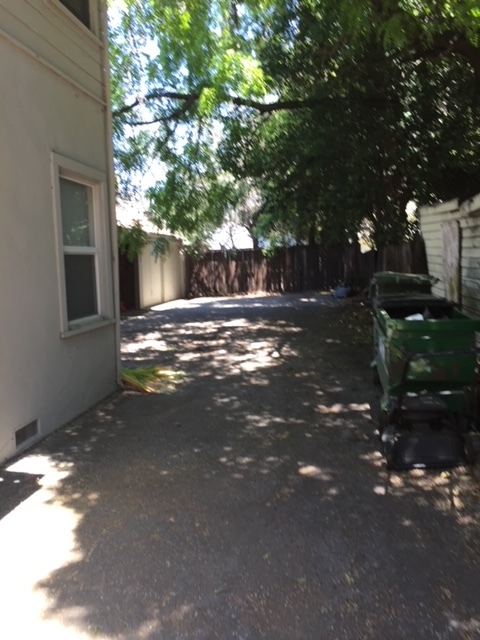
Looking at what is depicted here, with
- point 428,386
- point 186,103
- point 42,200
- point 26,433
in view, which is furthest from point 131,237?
point 428,386

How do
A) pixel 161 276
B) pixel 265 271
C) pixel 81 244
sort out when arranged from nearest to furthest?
1. pixel 81 244
2. pixel 161 276
3. pixel 265 271

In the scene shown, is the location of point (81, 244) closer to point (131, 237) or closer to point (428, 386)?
point (428, 386)

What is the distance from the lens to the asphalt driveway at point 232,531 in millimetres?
2934

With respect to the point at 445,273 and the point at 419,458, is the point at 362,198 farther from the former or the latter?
the point at 419,458

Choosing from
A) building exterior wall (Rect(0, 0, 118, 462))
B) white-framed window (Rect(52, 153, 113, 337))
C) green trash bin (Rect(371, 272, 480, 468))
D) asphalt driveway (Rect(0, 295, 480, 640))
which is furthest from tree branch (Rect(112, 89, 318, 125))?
asphalt driveway (Rect(0, 295, 480, 640))

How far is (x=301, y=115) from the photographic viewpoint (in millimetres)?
13297

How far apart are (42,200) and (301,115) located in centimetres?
919

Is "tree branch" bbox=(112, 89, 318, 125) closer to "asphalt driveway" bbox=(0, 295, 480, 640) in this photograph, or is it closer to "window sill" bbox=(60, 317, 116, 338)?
"window sill" bbox=(60, 317, 116, 338)

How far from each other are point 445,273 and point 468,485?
5.37 meters

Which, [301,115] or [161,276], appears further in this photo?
[161,276]

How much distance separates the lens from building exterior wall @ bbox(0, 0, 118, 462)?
4.98 m

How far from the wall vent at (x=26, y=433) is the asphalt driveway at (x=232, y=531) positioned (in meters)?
0.16

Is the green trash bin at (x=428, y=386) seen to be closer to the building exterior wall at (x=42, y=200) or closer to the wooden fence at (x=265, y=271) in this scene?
the building exterior wall at (x=42, y=200)

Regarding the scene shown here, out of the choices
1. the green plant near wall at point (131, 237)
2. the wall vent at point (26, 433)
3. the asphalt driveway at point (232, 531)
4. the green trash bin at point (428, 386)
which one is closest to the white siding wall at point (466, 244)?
the green trash bin at point (428, 386)
